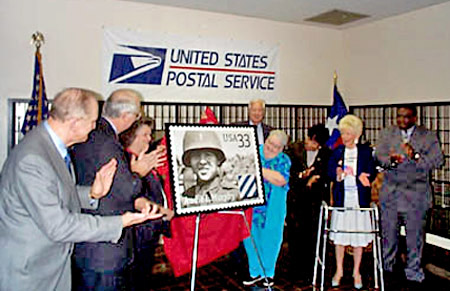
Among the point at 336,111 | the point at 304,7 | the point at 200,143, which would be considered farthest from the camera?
the point at 336,111

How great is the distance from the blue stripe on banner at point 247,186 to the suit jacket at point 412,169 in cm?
155

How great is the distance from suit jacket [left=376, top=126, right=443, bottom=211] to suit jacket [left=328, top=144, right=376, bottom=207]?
0.47 m

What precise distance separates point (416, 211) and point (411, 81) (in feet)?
7.03

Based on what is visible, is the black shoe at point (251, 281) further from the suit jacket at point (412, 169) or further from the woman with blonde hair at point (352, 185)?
the suit jacket at point (412, 169)

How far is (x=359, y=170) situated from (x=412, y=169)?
0.67 m

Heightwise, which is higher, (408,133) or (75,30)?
(75,30)

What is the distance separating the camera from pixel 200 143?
2.79 m

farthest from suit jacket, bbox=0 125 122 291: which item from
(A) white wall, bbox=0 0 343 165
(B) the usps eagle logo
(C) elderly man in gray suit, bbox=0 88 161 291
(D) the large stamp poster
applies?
(B) the usps eagle logo

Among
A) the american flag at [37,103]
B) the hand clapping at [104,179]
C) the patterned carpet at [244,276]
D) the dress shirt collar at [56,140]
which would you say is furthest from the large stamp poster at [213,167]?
the american flag at [37,103]

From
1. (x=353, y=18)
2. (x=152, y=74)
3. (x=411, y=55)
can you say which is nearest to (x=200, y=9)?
(x=152, y=74)

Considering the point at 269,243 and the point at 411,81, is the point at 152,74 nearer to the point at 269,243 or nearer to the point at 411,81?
the point at 269,243


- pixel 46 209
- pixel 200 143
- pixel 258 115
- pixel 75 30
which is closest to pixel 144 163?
pixel 200 143

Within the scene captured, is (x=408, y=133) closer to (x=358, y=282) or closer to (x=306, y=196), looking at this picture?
(x=306, y=196)

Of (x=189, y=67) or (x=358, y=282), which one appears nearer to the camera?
(x=358, y=282)
